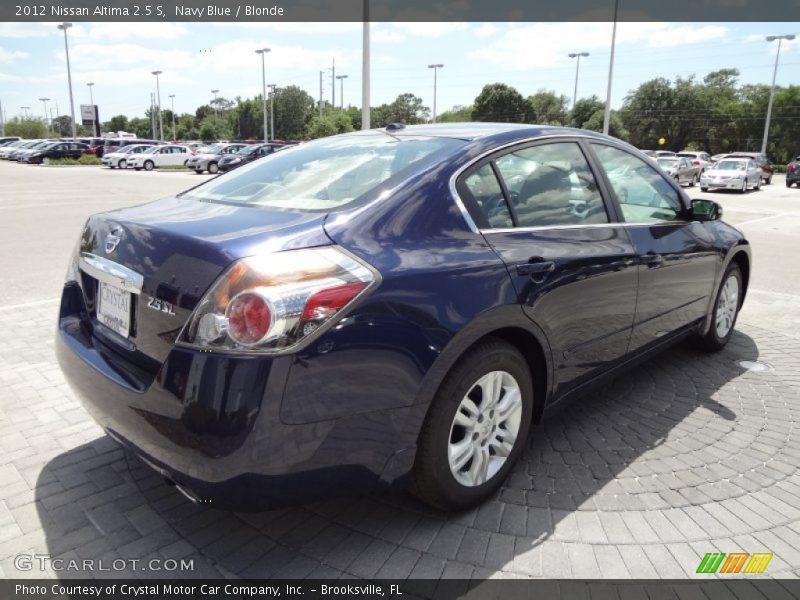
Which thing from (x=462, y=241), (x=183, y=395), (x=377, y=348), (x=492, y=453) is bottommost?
(x=492, y=453)

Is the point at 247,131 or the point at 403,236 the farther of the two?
the point at 247,131

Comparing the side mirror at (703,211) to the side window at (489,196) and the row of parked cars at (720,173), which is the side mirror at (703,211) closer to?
the side window at (489,196)

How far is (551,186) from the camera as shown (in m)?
3.20

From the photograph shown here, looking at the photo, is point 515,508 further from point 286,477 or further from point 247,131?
point 247,131

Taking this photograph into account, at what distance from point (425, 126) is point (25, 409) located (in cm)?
294

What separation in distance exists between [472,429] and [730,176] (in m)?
28.1

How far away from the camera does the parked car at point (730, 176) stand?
26328 millimetres

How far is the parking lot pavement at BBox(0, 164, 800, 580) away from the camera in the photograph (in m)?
2.45

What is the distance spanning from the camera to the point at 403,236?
7.83ft

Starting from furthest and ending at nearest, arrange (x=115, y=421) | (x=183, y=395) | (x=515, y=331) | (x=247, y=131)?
(x=247, y=131) → (x=515, y=331) → (x=115, y=421) → (x=183, y=395)

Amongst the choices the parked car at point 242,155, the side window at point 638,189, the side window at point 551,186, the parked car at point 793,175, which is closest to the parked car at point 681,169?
the parked car at point 793,175

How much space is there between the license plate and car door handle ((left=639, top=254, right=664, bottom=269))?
107 inches

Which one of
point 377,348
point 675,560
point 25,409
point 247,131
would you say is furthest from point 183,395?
point 247,131

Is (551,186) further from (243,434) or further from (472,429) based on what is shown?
(243,434)
